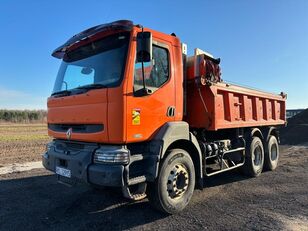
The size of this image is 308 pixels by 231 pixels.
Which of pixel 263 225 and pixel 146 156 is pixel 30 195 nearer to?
pixel 146 156

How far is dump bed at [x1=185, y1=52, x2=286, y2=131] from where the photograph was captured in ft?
20.7

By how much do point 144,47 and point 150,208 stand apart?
2863 millimetres

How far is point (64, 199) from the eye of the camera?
242 inches

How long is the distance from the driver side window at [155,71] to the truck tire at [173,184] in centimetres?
120

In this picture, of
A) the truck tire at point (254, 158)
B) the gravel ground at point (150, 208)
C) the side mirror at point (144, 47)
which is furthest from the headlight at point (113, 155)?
the truck tire at point (254, 158)

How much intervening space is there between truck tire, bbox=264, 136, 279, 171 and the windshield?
6182mm

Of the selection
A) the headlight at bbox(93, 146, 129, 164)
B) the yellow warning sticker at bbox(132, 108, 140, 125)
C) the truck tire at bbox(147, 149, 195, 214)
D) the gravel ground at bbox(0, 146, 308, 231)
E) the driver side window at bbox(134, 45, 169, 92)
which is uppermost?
the driver side window at bbox(134, 45, 169, 92)

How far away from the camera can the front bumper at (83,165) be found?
4352 mm

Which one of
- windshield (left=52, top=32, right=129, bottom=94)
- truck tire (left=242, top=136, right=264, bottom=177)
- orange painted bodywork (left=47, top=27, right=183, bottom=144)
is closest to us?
orange painted bodywork (left=47, top=27, right=183, bottom=144)

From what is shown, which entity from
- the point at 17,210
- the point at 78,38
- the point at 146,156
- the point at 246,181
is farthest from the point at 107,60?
the point at 246,181

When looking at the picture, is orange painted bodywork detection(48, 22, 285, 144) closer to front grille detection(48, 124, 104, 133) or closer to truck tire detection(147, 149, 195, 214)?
front grille detection(48, 124, 104, 133)

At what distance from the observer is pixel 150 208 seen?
5.58 meters

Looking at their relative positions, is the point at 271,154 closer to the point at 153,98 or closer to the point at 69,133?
the point at 153,98

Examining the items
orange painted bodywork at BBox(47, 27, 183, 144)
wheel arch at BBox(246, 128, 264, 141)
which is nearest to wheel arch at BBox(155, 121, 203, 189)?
orange painted bodywork at BBox(47, 27, 183, 144)
